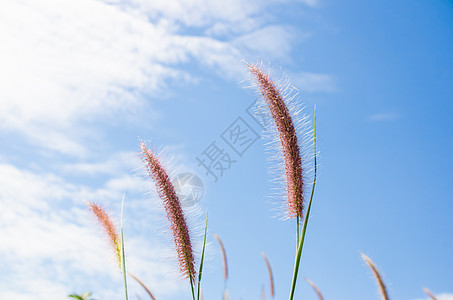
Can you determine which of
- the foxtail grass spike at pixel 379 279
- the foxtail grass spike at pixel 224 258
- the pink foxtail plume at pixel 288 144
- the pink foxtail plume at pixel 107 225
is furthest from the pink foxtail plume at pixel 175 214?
the foxtail grass spike at pixel 224 258

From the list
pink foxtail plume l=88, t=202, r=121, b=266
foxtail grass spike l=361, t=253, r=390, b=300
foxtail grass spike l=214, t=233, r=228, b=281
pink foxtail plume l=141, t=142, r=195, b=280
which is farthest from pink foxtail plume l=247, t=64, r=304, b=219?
foxtail grass spike l=214, t=233, r=228, b=281

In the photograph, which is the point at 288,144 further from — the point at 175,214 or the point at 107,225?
the point at 107,225

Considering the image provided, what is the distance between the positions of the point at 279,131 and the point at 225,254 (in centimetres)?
341

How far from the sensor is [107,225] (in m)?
4.42

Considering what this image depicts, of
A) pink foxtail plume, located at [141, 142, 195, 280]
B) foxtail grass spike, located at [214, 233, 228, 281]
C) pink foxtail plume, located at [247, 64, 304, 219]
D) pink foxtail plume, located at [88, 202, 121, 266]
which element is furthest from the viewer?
foxtail grass spike, located at [214, 233, 228, 281]

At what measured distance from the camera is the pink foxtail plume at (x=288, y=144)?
333 cm

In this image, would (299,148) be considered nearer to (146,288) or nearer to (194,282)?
(194,282)

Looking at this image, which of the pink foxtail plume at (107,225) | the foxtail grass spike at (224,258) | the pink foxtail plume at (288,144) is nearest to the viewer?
the pink foxtail plume at (288,144)

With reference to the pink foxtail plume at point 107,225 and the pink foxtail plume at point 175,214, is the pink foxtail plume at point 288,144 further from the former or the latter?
the pink foxtail plume at point 107,225

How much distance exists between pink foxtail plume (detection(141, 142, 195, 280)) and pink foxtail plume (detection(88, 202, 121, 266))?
3.32 ft

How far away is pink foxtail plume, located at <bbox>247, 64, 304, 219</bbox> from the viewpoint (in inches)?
131

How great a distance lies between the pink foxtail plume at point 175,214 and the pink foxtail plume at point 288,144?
89 centimetres

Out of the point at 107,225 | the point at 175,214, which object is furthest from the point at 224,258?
the point at 175,214

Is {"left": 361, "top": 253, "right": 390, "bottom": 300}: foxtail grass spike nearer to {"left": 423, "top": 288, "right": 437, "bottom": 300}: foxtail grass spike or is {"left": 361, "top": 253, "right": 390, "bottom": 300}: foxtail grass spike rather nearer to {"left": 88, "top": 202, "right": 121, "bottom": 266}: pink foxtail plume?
{"left": 423, "top": 288, "right": 437, "bottom": 300}: foxtail grass spike
